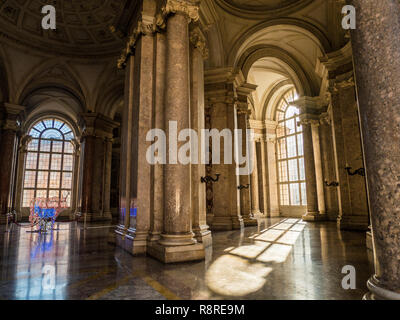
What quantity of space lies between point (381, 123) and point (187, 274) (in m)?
3.10

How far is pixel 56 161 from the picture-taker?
78.8 feet

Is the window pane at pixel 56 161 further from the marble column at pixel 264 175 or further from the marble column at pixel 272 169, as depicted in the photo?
the marble column at pixel 272 169

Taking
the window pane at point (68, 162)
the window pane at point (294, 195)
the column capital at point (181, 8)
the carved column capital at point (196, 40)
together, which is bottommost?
the window pane at point (294, 195)

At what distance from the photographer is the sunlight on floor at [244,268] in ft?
10.8

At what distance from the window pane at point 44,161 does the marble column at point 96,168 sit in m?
8.91

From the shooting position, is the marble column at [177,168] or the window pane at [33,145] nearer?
the marble column at [177,168]

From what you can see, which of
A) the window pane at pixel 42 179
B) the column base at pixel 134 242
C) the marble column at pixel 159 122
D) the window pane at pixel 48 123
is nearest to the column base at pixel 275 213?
the column base at pixel 134 242

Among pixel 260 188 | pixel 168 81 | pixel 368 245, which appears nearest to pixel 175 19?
pixel 168 81

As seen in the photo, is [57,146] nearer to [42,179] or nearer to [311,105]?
[42,179]

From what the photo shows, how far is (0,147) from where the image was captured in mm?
14156

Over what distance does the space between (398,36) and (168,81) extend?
3762mm

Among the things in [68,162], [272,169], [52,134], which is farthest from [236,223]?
[52,134]

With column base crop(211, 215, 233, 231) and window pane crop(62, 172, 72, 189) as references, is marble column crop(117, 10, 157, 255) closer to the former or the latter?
column base crop(211, 215, 233, 231)
